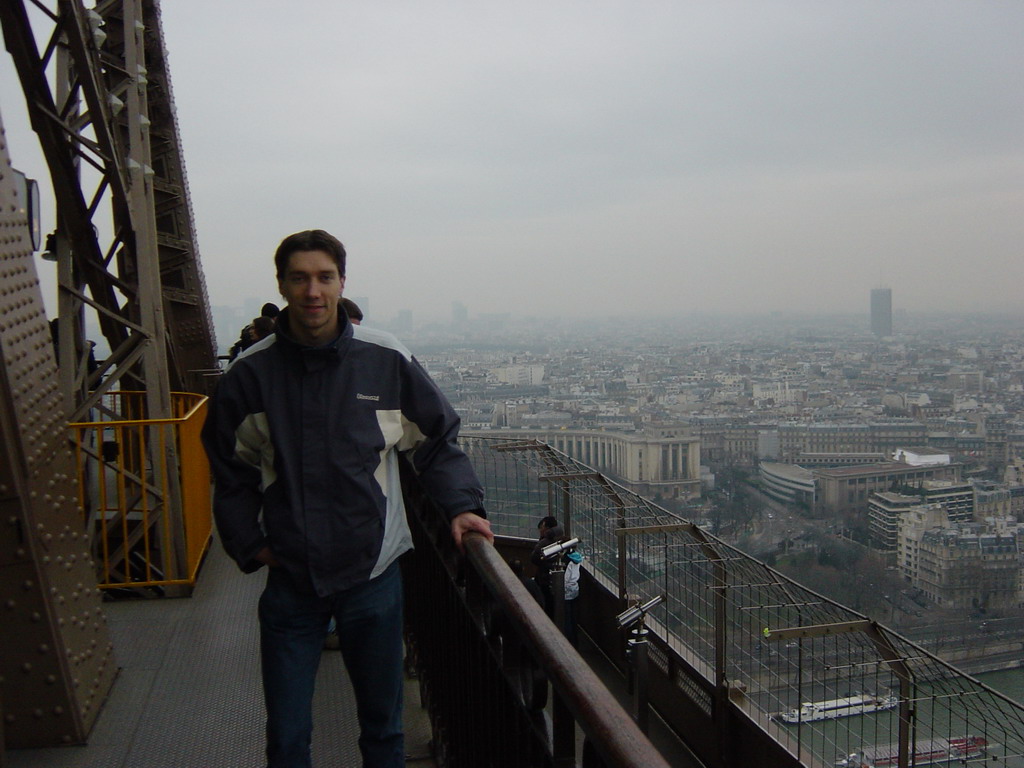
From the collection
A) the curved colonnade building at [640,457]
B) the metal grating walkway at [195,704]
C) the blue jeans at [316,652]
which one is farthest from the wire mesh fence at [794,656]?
the curved colonnade building at [640,457]

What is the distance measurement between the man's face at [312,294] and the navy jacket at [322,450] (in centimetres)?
4

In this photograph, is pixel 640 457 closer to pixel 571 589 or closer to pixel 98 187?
pixel 571 589

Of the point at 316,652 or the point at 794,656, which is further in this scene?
the point at 794,656

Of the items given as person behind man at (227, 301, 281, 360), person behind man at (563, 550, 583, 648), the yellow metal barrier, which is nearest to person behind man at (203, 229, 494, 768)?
person behind man at (227, 301, 281, 360)

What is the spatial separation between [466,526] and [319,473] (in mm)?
413

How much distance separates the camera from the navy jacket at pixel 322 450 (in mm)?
2291

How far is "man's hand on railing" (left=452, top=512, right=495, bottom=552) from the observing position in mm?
2338

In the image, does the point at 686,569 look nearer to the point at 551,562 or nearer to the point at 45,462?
the point at 551,562

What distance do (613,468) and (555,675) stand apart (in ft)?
52.4

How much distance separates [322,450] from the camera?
2.29m

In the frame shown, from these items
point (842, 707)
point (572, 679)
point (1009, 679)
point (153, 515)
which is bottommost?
point (1009, 679)

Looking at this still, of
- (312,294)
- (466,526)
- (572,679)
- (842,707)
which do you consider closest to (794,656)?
(842,707)

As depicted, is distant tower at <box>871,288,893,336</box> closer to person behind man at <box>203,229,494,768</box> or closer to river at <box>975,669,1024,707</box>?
river at <box>975,669,1024,707</box>

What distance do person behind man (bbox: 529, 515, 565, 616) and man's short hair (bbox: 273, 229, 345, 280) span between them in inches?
194
